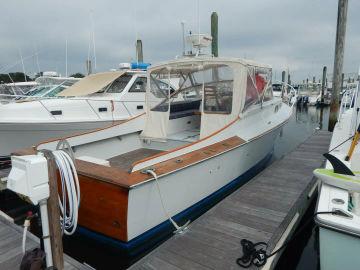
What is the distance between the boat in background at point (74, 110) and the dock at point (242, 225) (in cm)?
494

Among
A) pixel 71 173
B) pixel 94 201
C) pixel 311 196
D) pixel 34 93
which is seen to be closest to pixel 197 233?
pixel 94 201

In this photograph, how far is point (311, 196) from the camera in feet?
15.7

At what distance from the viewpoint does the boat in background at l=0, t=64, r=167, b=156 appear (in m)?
6.88

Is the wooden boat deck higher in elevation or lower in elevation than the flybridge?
lower

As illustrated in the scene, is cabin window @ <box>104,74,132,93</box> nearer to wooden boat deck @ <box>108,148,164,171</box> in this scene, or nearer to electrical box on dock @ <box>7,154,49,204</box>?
wooden boat deck @ <box>108,148,164,171</box>

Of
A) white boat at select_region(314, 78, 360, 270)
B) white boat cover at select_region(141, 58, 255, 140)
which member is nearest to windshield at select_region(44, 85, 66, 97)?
white boat cover at select_region(141, 58, 255, 140)

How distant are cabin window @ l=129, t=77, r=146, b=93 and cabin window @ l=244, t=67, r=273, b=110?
Answer: 4033 millimetres

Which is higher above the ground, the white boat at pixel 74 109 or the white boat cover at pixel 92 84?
the white boat cover at pixel 92 84

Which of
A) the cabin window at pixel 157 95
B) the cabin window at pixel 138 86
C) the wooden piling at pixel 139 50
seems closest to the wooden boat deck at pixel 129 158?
the cabin window at pixel 157 95

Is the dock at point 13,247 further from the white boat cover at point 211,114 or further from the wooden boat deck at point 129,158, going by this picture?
the white boat cover at point 211,114

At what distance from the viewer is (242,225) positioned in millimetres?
3561

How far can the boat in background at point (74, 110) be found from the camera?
271 inches

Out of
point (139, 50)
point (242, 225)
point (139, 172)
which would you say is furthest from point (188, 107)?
point (139, 50)

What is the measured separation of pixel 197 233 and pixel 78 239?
1.82 meters
